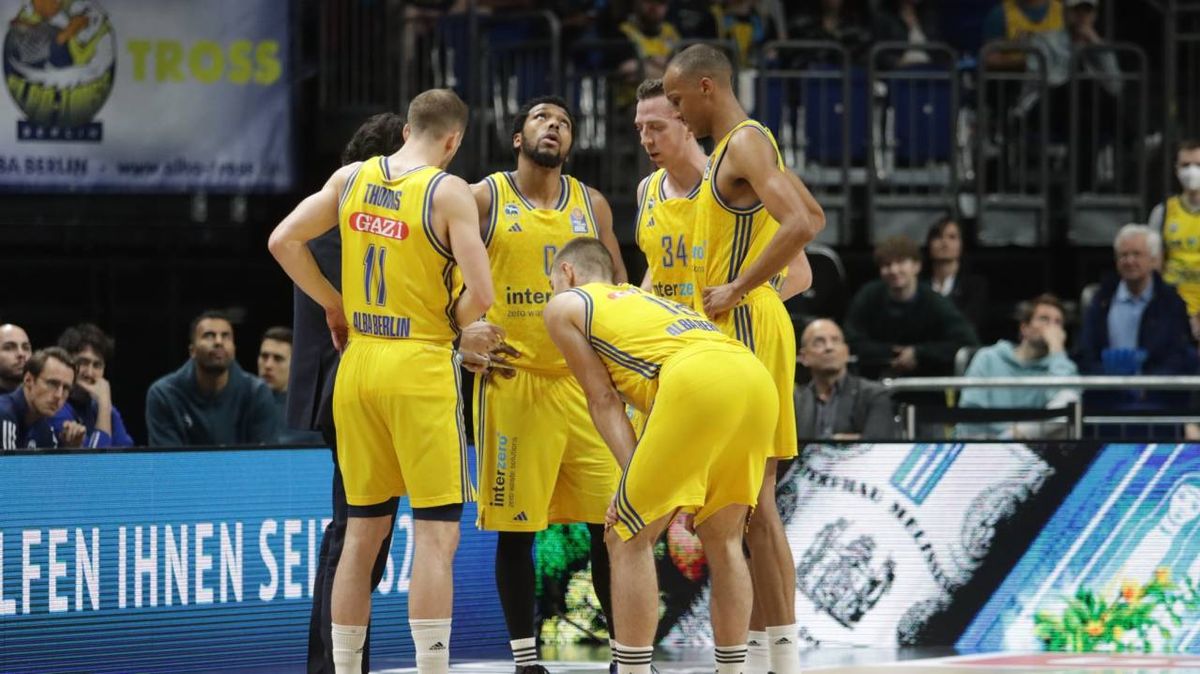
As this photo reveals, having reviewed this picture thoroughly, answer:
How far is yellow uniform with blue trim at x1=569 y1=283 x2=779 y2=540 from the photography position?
6.74m

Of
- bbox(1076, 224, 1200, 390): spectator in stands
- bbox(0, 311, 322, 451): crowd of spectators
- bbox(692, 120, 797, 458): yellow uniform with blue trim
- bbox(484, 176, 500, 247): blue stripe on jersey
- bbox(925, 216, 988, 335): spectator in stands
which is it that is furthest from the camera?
bbox(925, 216, 988, 335): spectator in stands

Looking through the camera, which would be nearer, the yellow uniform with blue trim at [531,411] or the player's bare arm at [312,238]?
the player's bare arm at [312,238]

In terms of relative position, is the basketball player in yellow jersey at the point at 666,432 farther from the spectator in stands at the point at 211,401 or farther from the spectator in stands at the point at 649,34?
the spectator in stands at the point at 649,34

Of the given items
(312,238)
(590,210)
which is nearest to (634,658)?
(312,238)

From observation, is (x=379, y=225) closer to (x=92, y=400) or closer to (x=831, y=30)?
(x=92, y=400)

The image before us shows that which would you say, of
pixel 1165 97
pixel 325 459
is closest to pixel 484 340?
pixel 325 459

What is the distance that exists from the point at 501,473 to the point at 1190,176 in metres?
6.44

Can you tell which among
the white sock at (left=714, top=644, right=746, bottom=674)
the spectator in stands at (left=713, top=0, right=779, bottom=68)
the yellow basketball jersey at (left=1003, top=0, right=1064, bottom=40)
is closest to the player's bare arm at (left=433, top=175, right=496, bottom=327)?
the white sock at (left=714, top=644, right=746, bottom=674)

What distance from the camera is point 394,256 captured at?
23.2ft

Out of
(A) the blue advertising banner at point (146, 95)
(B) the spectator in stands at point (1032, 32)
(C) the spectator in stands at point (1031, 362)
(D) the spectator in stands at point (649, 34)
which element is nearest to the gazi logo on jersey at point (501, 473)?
(C) the spectator in stands at point (1031, 362)

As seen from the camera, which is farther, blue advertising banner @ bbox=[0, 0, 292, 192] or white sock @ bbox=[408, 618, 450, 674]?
blue advertising banner @ bbox=[0, 0, 292, 192]

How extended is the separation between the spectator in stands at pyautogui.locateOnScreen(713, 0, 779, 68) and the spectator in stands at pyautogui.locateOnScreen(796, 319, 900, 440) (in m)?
4.24

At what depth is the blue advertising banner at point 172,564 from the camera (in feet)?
26.9

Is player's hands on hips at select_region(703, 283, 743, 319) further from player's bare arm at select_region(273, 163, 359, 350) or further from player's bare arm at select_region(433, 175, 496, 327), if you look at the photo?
player's bare arm at select_region(273, 163, 359, 350)
